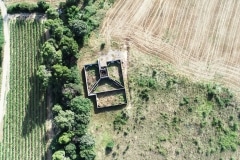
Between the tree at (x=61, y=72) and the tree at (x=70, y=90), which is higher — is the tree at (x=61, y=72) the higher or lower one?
the higher one

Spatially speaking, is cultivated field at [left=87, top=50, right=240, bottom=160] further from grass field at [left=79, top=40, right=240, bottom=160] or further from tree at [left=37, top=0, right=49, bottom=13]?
tree at [left=37, top=0, right=49, bottom=13]

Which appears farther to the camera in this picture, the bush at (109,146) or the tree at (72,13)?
the tree at (72,13)

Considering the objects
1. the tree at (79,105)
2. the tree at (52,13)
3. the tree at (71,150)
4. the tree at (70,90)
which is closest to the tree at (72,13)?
the tree at (52,13)

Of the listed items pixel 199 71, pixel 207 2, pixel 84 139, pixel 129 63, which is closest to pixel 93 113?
pixel 84 139

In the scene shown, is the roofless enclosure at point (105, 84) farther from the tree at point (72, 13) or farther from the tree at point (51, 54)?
the tree at point (72, 13)

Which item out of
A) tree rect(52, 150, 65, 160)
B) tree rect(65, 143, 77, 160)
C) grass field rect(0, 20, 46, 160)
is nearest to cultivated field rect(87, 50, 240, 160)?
tree rect(65, 143, 77, 160)

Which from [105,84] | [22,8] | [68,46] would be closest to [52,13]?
[22,8]
